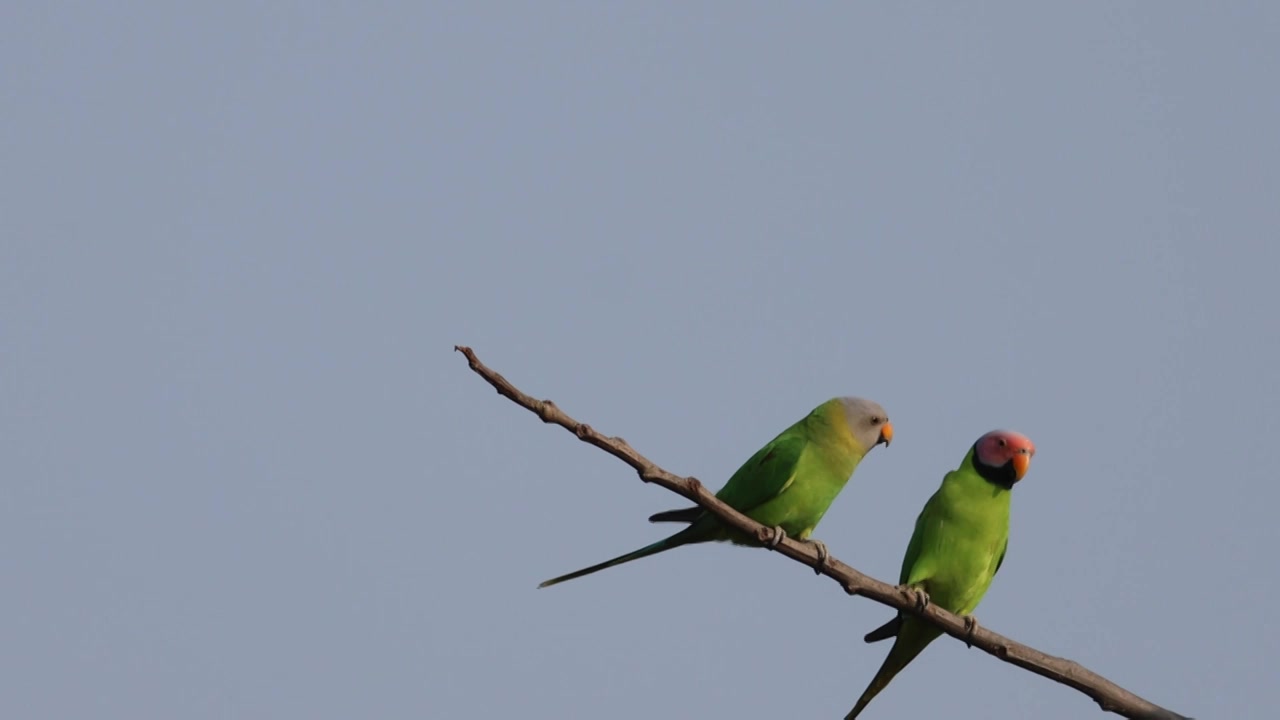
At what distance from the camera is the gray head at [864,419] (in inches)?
320

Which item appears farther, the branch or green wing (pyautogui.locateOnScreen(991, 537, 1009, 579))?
green wing (pyautogui.locateOnScreen(991, 537, 1009, 579))

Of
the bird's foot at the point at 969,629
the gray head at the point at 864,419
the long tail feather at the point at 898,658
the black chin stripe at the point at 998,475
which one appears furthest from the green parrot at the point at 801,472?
the bird's foot at the point at 969,629

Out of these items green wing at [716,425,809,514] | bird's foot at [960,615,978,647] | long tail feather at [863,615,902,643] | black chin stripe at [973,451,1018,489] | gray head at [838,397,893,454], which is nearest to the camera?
bird's foot at [960,615,978,647]

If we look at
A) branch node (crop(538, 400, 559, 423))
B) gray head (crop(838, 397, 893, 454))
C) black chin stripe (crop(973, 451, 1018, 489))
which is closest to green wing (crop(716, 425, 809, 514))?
gray head (crop(838, 397, 893, 454))

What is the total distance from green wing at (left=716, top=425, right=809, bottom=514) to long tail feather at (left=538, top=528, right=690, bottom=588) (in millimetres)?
456

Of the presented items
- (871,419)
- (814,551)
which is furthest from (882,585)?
(871,419)

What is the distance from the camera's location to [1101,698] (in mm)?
4484

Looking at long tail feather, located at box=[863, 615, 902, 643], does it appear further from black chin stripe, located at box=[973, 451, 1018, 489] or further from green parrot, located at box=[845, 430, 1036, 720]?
black chin stripe, located at box=[973, 451, 1018, 489]

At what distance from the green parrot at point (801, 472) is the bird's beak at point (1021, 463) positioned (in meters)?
0.97

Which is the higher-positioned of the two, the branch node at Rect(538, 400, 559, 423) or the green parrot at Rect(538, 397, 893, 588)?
the green parrot at Rect(538, 397, 893, 588)

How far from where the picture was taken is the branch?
423 centimetres

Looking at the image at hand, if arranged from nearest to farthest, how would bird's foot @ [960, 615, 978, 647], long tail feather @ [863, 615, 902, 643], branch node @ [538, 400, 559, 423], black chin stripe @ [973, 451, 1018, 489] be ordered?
branch node @ [538, 400, 559, 423]
bird's foot @ [960, 615, 978, 647]
long tail feather @ [863, 615, 902, 643]
black chin stripe @ [973, 451, 1018, 489]

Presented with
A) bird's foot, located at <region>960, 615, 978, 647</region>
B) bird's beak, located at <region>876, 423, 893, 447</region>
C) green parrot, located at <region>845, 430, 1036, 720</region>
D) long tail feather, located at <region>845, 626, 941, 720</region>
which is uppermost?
bird's beak, located at <region>876, 423, 893, 447</region>

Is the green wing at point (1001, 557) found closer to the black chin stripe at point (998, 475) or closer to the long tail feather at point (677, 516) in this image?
the black chin stripe at point (998, 475)
